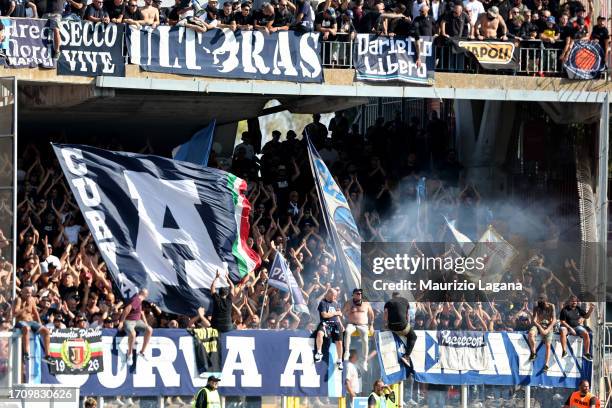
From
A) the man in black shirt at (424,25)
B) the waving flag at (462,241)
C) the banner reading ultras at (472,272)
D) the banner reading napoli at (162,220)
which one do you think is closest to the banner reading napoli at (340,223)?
the banner reading ultras at (472,272)

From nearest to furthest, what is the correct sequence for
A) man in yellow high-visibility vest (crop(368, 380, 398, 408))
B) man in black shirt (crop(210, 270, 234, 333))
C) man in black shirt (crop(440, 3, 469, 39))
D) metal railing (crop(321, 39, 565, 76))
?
man in yellow high-visibility vest (crop(368, 380, 398, 408)) < man in black shirt (crop(210, 270, 234, 333)) < metal railing (crop(321, 39, 565, 76)) < man in black shirt (crop(440, 3, 469, 39))

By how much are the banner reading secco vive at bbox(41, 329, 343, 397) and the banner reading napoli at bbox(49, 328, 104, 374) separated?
10cm

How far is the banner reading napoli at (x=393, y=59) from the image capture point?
26.7m

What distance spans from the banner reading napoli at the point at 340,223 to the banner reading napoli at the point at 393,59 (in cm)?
198

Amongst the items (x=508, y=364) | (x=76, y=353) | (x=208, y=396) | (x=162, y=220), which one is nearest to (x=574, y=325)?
(x=508, y=364)

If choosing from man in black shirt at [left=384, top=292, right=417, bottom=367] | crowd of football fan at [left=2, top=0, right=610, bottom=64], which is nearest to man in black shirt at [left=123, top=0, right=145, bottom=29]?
crowd of football fan at [left=2, top=0, right=610, bottom=64]

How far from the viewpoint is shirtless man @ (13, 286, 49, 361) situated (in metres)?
22.0

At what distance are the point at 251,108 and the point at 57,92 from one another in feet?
15.5

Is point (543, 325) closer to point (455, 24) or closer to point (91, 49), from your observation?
point (455, 24)

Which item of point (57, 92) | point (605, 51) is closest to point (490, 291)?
point (605, 51)

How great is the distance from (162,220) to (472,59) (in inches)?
270

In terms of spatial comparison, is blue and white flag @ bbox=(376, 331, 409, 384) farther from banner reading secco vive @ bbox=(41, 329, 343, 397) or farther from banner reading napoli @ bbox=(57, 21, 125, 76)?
banner reading napoli @ bbox=(57, 21, 125, 76)

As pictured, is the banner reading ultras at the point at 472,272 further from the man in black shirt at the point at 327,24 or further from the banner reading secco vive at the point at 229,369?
the man in black shirt at the point at 327,24

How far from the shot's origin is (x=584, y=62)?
27656 mm
